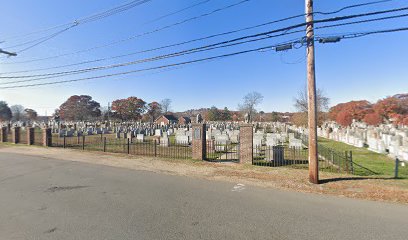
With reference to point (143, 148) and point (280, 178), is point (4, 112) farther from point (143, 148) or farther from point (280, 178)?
point (280, 178)

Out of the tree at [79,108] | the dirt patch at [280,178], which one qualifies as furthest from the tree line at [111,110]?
the dirt patch at [280,178]

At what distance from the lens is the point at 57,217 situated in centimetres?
495

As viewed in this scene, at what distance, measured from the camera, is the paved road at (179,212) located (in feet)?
14.0

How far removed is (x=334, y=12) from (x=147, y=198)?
8.05 m

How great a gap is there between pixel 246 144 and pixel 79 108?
10563 cm

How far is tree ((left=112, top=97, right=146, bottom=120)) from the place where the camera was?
318 feet

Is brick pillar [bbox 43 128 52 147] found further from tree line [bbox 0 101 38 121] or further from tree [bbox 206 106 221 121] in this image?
tree line [bbox 0 101 38 121]

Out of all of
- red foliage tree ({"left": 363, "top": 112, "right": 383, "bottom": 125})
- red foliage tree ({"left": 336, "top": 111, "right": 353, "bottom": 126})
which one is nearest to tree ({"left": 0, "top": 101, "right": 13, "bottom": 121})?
red foliage tree ({"left": 336, "top": 111, "right": 353, "bottom": 126})

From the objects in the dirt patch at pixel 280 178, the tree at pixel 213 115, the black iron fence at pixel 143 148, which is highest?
the tree at pixel 213 115

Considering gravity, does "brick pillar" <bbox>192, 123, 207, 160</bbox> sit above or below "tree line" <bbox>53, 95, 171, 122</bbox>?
below

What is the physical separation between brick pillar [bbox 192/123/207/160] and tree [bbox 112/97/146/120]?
8898cm

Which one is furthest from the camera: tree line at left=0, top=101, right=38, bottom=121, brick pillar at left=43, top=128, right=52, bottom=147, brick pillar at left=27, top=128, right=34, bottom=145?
tree line at left=0, top=101, right=38, bottom=121

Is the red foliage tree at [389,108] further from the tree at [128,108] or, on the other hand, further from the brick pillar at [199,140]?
the tree at [128,108]

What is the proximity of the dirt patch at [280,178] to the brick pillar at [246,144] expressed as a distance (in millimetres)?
508
